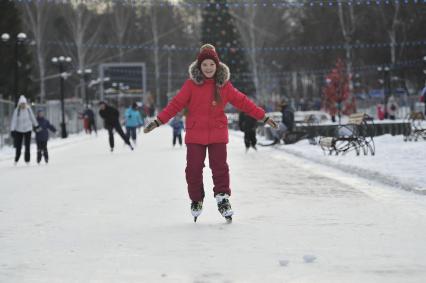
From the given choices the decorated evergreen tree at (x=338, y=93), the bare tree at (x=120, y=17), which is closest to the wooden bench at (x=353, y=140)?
the decorated evergreen tree at (x=338, y=93)

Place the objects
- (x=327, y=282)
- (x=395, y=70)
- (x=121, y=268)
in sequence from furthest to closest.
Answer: (x=395, y=70) < (x=121, y=268) < (x=327, y=282)

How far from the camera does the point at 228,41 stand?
7212 cm

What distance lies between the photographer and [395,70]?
60.5 m

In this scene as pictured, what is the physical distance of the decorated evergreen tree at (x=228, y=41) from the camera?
7112 cm

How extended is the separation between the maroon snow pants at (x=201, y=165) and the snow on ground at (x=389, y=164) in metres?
3.16

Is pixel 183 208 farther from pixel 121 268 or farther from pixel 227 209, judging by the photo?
pixel 121 268

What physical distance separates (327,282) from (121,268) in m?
1.31

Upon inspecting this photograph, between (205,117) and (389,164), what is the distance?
721cm

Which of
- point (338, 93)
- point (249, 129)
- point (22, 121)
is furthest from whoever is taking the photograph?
point (338, 93)

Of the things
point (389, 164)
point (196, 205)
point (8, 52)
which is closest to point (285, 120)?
point (389, 164)

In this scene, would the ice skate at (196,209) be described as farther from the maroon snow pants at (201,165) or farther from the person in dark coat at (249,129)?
the person in dark coat at (249,129)

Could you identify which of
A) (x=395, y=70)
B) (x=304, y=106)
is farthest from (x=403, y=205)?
(x=304, y=106)

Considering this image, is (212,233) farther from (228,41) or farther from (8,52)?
(228,41)

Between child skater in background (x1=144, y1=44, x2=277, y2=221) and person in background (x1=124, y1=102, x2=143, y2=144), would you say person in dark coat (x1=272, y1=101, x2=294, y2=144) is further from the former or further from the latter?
child skater in background (x1=144, y1=44, x2=277, y2=221)
